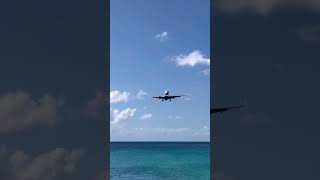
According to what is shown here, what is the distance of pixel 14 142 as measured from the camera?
2.96 metres

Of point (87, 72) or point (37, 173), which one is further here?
point (87, 72)

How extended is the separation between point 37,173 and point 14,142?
0.30 meters

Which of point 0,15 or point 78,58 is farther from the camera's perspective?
point 78,58
